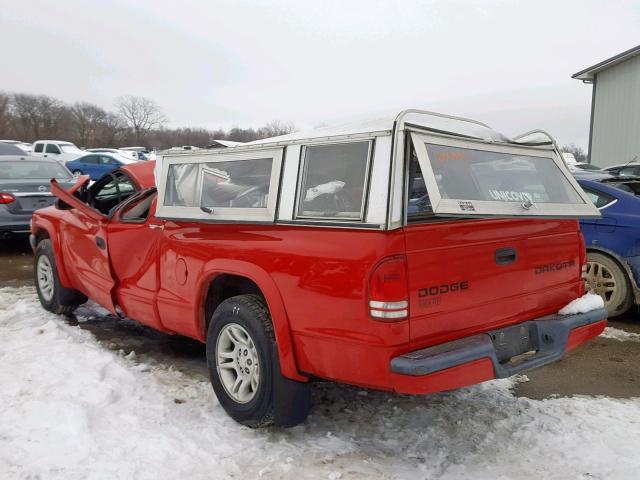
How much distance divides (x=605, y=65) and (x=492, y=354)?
25136 mm

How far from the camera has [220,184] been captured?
11.5ft

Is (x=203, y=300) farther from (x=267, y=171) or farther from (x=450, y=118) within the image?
(x=450, y=118)

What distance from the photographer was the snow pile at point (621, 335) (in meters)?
5.12

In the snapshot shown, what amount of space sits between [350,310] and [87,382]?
83.3 inches

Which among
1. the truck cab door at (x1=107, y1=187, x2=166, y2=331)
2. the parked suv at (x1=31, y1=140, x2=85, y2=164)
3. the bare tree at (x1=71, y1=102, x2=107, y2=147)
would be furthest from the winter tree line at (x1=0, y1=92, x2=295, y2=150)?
the truck cab door at (x1=107, y1=187, x2=166, y2=331)

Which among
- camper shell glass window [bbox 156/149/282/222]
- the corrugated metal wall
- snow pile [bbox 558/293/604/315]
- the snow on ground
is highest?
the corrugated metal wall

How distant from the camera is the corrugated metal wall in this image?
22.4 m

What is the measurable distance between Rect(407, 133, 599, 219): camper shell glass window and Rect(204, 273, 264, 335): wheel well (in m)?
1.10

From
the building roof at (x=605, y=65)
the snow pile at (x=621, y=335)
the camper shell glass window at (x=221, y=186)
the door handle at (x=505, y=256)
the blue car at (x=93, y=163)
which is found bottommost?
the snow pile at (x=621, y=335)

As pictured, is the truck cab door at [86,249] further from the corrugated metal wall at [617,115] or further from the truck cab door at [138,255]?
the corrugated metal wall at [617,115]

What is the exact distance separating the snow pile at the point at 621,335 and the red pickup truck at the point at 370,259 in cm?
198

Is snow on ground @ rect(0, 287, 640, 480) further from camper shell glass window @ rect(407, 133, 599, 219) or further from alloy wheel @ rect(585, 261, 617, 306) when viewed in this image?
alloy wheel @ rect(585, 261, 617, 306)

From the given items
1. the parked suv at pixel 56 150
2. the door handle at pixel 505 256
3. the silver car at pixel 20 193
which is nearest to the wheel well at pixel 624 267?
the door handle at pixel 505 256

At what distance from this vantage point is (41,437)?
119 inches
